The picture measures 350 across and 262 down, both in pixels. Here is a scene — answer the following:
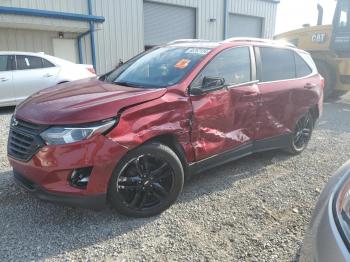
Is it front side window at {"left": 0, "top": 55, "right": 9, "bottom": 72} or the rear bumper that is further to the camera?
front side window at {"left": 0, "top": 55, "right": 9, "bottom": 72}

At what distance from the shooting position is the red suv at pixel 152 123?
2.74 m

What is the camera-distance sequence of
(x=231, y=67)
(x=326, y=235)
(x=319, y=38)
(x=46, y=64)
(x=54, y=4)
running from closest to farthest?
(x=326, y=235), (x=231, y=67), (x=46, y=64), (x=319, y=38), (x=54, y=4)

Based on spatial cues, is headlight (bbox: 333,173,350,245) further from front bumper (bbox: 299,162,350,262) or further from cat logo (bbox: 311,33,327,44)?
cat logo (bbox: 311,33,327,44)

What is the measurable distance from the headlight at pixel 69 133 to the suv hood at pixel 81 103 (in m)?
0.05

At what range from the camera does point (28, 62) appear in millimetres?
7895

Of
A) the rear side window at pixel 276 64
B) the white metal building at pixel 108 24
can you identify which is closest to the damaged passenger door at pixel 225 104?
the rear side window at pixel 276 64

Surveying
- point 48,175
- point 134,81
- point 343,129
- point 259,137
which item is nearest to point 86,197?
Result: point 48,175

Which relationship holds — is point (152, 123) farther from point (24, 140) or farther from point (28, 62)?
point (28, 62)

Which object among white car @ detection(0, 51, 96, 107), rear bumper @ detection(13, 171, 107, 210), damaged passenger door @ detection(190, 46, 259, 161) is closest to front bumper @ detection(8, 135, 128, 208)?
rear bumper @ detection(13, 171, 107, 210)

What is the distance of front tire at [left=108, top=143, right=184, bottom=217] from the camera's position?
2.96 meters

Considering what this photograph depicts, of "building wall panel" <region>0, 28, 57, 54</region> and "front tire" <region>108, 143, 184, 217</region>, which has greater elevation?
"building wall panel" <region>0, 28, 57, 54</region>

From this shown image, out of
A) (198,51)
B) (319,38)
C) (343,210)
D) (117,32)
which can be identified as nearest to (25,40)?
(117,32)

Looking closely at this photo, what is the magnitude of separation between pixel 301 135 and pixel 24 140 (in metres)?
3.94

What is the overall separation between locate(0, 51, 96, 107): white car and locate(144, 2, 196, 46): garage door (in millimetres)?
7116
